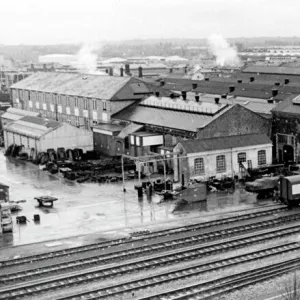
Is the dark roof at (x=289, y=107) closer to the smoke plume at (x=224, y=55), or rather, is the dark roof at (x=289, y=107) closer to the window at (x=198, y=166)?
the window at (x=198, y=166)

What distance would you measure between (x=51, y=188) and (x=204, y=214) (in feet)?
41.5

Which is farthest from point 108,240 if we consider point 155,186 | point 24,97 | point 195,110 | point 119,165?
point 24,97

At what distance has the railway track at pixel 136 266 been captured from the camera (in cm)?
2358

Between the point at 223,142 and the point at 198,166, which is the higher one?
the point at 223,142

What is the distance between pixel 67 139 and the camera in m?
56.0

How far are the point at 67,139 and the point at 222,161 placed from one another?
16.6 metres

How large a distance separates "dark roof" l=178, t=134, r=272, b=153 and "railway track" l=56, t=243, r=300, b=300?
1571 cm

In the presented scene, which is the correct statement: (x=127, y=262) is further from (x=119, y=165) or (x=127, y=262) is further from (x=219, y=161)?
(x=119, y=165)

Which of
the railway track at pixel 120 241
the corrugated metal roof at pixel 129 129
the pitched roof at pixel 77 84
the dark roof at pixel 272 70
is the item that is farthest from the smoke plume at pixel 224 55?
the railway track at pixel 120 241

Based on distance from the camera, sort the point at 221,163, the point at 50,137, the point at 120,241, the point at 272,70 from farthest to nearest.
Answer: the point at 272,70, the point at 50,137, the point at 221,163, the point at 120,241

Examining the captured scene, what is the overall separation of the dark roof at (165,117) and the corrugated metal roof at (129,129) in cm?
76

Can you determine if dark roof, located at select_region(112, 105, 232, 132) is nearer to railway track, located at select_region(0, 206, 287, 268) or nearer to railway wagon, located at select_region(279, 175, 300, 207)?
railway wagon, located at select_region(279, 175, 300, 207)

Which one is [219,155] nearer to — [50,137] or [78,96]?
[50,137]

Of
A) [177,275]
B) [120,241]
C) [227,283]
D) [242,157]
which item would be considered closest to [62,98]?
[242,157]
